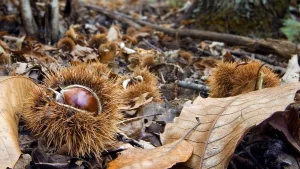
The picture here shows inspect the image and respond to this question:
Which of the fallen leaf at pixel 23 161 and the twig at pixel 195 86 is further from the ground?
the fallen leaf at pixel 23 161

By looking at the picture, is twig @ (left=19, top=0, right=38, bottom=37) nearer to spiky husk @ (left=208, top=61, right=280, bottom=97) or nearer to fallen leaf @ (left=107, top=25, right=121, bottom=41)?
fallen leaf @ (left=107, top=25, right=121, bottom=41)

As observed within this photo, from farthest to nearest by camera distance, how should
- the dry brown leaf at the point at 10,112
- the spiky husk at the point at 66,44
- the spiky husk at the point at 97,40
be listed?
1. the spiky husk at the point at 97,40
2. the spiky husk at the point at 66,44
3. the dry brown leaf at the point at 10,112

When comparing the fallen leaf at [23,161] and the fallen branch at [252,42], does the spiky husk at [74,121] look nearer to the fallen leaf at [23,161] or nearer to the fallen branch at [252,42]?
the fallen leaf at [23,161]

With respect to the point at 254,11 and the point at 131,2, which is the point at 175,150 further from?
the point at 131,2

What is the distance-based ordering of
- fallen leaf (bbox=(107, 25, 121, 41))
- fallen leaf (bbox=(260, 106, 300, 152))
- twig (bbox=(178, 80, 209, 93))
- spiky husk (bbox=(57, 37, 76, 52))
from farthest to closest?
fallen leaf (bbox=(107, 25, 121, 41))
spiky husk (bbox=(57, 37, 76, 52))
twig (bbox=(178, 80, 209, 93))
fallen leaf (bbox=(260, 106, 300, 152))

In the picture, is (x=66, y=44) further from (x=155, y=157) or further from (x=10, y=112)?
(x=155, y=157)

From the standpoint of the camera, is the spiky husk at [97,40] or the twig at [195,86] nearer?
the twig at [195,86]

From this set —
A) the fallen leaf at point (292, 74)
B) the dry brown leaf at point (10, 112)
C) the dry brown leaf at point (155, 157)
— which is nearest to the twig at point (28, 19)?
the dry brown leaf at point (10, 112)

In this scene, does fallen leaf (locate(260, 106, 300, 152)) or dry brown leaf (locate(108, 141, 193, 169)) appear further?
fallen leaf (locate(260, 106, 300, 152))

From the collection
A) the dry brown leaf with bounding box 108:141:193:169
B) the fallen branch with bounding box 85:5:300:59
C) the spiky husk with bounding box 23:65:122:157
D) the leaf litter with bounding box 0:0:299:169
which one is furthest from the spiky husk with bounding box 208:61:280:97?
the fallen branch with bounding box 85:5:300:59
